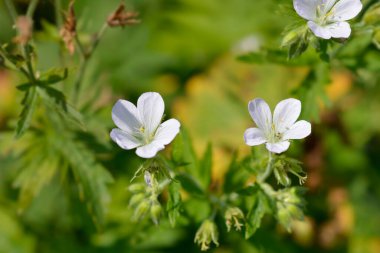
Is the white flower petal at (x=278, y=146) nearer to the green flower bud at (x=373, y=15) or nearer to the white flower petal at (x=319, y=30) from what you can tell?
the white flower petal at (x=319, y=30)

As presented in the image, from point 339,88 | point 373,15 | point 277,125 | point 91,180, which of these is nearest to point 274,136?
point 277,125

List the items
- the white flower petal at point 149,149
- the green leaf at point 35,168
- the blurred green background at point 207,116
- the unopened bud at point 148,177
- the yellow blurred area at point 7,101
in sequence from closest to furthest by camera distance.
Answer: the white flower petal at point 149,149 < the unopened bud at point 148,177 < the green leaf at point 35,168 < the blurred green background at point 207,116 < the yellow blurred area at point 7,101

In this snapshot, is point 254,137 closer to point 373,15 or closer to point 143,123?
point 143,123

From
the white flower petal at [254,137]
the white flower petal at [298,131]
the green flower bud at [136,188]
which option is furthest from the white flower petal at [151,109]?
the white flower petal at [298,131]

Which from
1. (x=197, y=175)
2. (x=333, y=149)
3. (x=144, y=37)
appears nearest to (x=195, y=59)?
(x=144, y=37)

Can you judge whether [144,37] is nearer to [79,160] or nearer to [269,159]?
[79,160]

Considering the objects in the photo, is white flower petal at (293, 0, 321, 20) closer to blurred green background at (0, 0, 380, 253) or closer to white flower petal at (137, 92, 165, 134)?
white flower petal at (137, 92, 165, 134)
